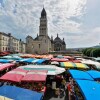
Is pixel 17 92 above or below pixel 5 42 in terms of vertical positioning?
below

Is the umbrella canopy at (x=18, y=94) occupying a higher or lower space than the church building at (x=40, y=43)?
lower

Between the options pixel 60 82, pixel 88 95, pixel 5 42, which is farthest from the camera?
pixel 5 42

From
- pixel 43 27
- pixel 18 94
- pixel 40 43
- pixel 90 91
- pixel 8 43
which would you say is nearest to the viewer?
pixel 18 94

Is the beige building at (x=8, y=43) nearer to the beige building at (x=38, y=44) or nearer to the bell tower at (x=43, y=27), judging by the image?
the beige building at (x=38, y=44)

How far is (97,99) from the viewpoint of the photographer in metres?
9.08

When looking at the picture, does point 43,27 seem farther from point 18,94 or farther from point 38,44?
point 18,94

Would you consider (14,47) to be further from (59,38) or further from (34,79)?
(34,79)

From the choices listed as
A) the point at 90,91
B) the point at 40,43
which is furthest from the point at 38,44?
the point at 90,91

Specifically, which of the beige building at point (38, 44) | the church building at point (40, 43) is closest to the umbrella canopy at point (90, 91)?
the church building at point (40, 43)

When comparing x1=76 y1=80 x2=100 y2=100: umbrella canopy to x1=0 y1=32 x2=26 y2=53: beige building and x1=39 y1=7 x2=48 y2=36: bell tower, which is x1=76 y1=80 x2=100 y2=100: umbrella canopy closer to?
x1=0 y1=32 x2=26 y2=53: beige building

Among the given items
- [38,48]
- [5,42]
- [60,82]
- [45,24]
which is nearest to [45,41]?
[38,48]

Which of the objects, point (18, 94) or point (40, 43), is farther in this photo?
point (40, 43)

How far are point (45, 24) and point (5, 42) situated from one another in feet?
143

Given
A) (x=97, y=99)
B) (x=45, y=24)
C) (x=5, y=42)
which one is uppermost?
(x=45, y=24)
